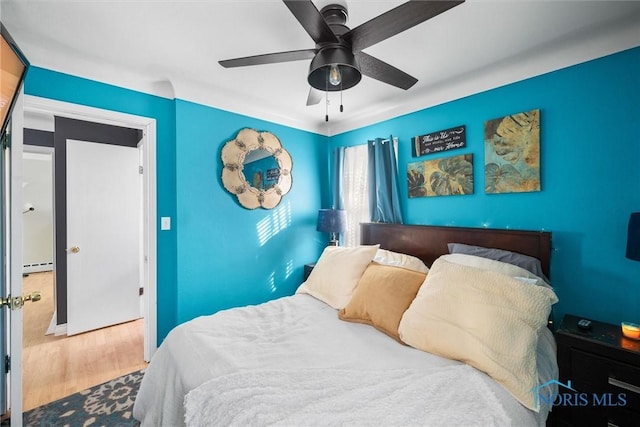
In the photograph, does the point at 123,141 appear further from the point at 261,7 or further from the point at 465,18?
the point at 465,18

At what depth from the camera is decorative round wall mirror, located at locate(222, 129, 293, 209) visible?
9.20 ft

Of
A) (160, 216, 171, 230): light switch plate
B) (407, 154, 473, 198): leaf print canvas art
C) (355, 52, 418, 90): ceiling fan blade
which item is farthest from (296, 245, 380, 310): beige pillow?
(160, 216, 171, 230): light switch plate

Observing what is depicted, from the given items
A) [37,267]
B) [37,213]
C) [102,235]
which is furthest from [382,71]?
[37,267]

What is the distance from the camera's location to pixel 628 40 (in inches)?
66.1

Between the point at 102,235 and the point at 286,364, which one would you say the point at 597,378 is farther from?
the point at 102,235

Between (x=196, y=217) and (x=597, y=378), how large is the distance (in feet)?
9.66

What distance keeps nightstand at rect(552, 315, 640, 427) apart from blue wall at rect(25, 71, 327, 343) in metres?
2.51

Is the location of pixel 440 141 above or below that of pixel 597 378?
above

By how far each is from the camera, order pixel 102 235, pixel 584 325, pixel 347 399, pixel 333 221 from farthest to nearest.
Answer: pixel 102 235 < pixel 333 221 < pixel 584 325 < pixel 347 399

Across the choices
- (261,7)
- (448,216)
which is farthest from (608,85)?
(261,7)

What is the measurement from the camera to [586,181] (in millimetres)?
1844

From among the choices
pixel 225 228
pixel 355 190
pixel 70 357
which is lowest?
pixel 70 357

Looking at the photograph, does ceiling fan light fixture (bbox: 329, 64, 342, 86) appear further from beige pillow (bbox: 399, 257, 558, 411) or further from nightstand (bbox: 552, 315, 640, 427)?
nightstand (bbox: 552, 315, 640, 427)

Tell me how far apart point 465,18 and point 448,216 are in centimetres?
153
